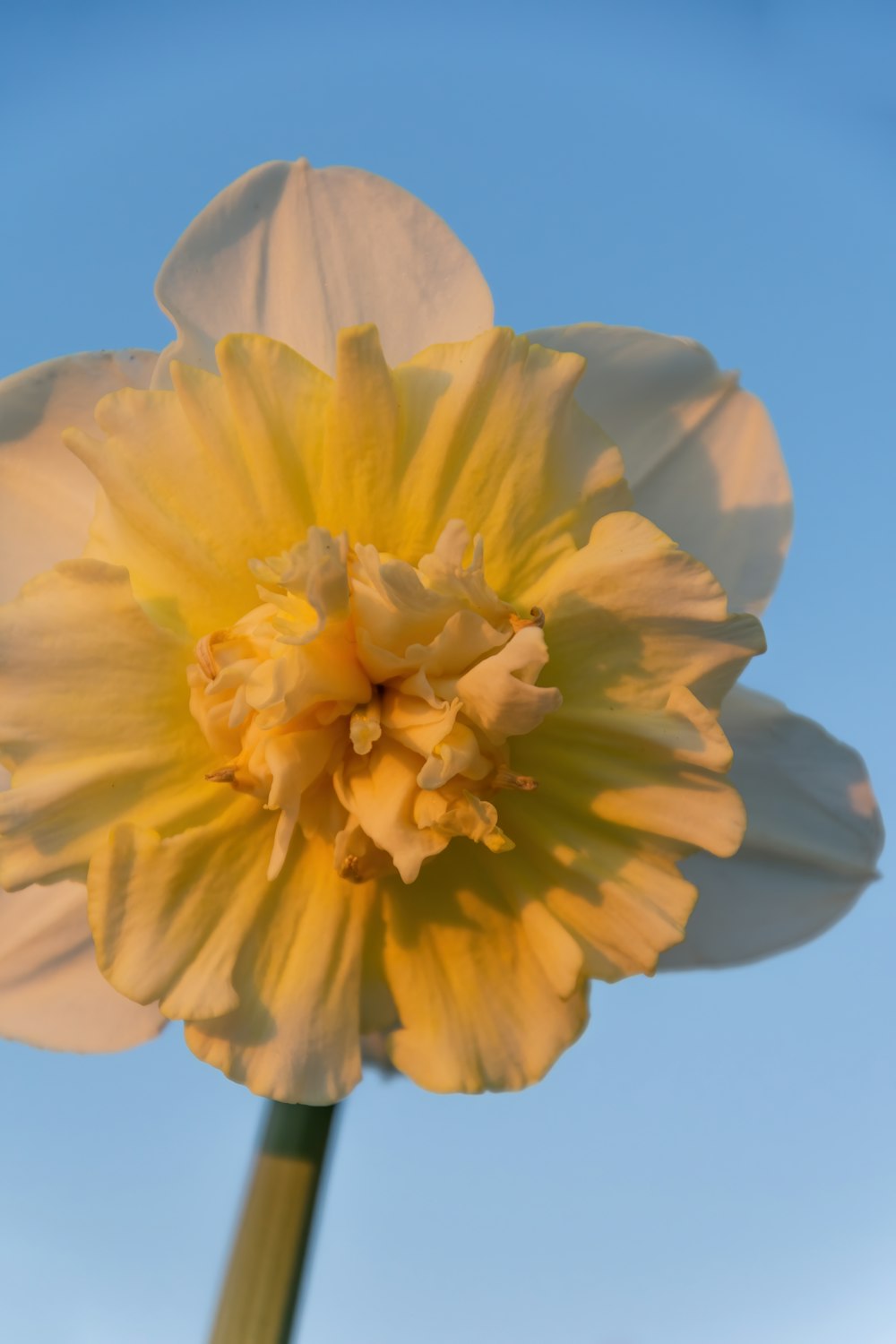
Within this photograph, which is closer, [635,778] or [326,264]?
[635,778]

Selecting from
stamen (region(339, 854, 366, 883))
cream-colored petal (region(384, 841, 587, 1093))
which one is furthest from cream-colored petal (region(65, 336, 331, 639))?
cream-colored petal (region(384, 841, 587, 1093))

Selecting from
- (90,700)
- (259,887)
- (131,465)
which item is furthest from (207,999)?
(131,465)

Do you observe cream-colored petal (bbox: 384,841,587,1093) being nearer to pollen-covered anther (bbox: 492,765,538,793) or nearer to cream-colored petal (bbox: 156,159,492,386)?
pollen-covered anther (bbox: 492,765,538,793)

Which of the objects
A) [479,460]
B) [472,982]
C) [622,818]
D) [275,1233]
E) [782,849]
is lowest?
[275,1233]

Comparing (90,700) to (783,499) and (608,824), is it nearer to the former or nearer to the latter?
(608,824)

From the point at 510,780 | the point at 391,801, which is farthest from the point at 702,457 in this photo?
the point at 391,801

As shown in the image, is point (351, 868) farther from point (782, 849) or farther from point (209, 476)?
point (782, 849)
